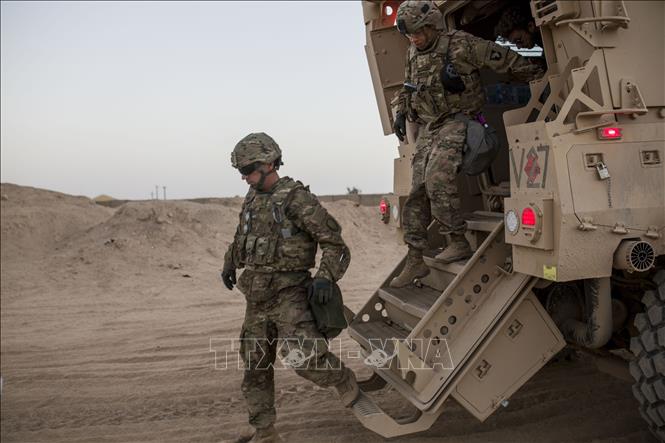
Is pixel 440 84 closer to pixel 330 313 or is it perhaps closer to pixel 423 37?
pixel 423 37

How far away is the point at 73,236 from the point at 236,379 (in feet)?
27.7

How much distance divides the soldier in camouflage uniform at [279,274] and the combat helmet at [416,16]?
1.11 metres

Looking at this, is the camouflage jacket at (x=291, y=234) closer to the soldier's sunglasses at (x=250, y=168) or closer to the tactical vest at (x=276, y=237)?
the tactical vest at (x=276, y=237)

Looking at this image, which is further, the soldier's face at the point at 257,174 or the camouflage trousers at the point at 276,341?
the soldier's face at the point at 257,174

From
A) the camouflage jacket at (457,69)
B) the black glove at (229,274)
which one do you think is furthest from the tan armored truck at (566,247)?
the black glove at (229,274)

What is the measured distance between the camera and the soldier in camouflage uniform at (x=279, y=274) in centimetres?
410

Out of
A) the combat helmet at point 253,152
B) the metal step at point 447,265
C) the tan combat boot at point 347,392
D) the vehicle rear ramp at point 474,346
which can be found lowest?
the tan combat boot at point 347,392

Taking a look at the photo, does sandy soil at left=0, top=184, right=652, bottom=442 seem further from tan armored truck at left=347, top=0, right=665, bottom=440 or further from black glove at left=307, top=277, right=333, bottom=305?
black glove at left=307, top=277, right=333, bottom=305

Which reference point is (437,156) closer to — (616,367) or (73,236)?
(616,367)

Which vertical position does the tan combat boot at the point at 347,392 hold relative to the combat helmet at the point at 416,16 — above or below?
below

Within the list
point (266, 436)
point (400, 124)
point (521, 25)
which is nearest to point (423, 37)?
point (400, 124)

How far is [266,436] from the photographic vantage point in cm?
428

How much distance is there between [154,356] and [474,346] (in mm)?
3683

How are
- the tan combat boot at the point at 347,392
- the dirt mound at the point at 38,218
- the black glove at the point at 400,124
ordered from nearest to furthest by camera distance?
1. the tan combat boot at the point at 347,392
2. the black glove at the point at 400,124
3. the dirt mound at the point at 38,218
